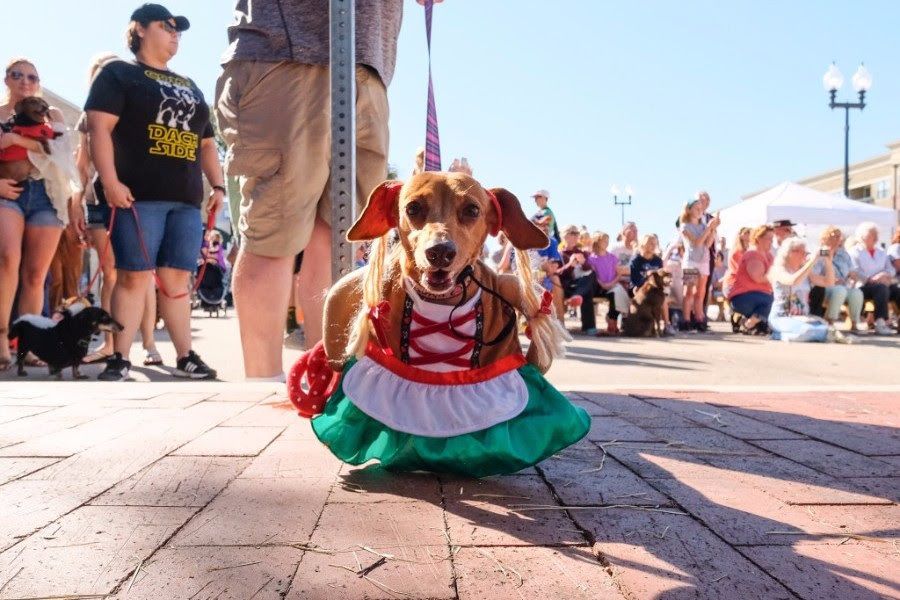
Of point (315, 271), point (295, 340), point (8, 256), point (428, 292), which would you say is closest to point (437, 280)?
point (428, 292)

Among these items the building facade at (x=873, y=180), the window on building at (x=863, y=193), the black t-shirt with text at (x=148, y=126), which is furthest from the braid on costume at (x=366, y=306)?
the window on building at (x=863, y=193)

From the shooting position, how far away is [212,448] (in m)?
2.06

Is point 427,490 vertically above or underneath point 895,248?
underneath

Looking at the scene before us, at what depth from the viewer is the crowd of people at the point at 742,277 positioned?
7.84 meters

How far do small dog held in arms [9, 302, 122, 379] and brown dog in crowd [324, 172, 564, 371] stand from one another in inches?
115

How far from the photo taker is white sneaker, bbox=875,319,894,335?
29.8ft

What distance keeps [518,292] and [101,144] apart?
2881mm

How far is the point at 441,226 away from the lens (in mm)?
1725

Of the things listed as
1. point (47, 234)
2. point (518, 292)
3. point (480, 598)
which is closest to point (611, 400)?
point (518, 292)

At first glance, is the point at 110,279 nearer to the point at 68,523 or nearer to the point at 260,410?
the point at 260,410

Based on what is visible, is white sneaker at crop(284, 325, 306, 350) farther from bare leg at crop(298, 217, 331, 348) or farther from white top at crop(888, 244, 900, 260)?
white top at crop(888, 244, 900, 260)

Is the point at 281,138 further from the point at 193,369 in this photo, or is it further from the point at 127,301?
the point at 193,369

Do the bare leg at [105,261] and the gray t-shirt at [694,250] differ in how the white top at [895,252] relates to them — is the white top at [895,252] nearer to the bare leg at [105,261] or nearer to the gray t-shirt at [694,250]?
the gray t-shirt at [694,250]

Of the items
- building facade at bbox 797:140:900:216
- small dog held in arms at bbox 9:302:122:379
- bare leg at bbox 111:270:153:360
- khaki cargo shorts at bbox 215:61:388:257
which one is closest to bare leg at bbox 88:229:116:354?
small dog held in arms at bbox 9:302:122:379
